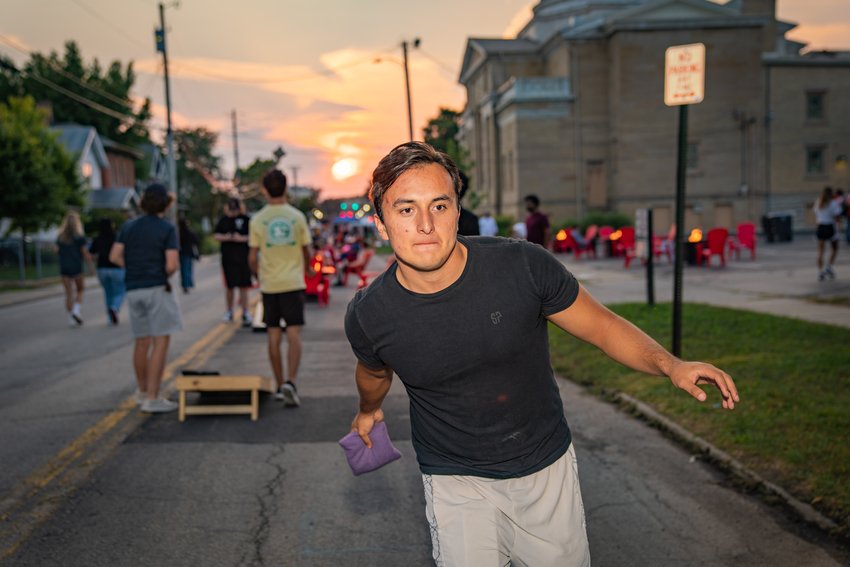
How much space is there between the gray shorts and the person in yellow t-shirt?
3.16 feet

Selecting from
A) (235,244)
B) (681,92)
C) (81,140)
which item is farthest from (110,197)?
(681,92)

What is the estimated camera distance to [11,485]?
562cm

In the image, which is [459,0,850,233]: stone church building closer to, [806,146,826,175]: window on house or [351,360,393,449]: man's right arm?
[806,146,826,175]: window on house

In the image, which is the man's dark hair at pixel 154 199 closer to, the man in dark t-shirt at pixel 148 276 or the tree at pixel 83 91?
the man in dark t-shirt at pixel 148 276

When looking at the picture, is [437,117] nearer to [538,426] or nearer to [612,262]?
[612,262]

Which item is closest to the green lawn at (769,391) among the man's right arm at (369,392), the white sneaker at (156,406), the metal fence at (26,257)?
the man's right arm at (369,392)

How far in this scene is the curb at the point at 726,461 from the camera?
4.76 m

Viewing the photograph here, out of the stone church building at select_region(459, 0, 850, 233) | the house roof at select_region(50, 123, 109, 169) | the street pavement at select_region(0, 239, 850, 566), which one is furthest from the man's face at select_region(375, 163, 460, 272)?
the house roof at select_region(50, 123, 109, 169)

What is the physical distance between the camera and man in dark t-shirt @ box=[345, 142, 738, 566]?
2705mm

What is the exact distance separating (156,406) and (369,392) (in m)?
5.23

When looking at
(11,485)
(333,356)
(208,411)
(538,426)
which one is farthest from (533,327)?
(333,356)

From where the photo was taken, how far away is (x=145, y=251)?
7891 mm

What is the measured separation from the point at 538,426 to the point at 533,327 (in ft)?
1.16

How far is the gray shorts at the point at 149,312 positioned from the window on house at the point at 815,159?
48933mm
